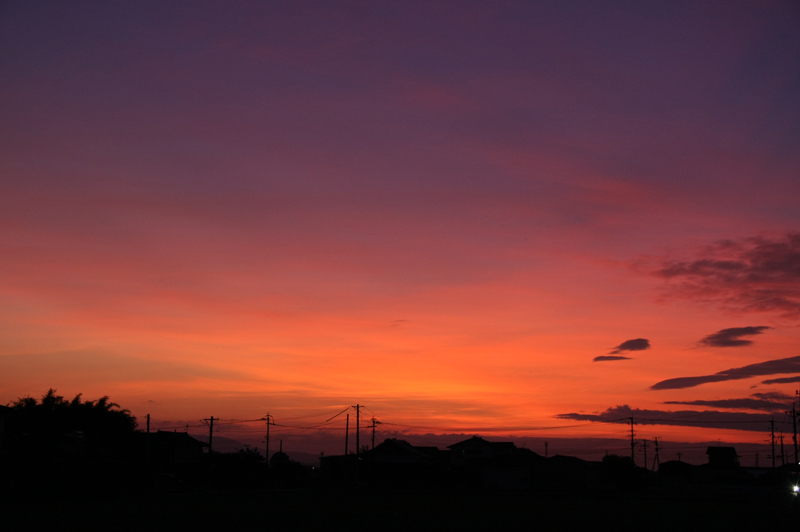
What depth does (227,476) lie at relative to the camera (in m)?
77.0

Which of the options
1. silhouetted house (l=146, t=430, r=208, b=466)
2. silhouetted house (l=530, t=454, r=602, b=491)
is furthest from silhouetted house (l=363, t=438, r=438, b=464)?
silhouetted house (l=146, t=430, r=208, b=466)

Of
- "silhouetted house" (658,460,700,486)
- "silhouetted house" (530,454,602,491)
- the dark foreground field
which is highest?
the dark foreground field

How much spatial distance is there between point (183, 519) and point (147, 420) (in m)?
63.4

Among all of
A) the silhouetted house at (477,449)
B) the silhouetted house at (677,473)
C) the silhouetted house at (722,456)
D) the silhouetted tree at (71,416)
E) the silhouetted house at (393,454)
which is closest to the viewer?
the silhouetted tree at (71,416)

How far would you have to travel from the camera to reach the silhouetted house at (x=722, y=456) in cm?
13823

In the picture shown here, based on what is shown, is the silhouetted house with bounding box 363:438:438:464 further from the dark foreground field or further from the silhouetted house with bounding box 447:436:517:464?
the dark foreground field

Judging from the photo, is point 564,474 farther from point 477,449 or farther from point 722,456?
point 722,456

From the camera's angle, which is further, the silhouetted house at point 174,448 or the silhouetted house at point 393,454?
the silhouetted house at point 393,454

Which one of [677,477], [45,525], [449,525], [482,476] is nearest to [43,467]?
[45,525]

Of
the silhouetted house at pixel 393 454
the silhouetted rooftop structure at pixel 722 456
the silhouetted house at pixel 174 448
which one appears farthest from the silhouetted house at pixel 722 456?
the silhouetted house at pixel 174 448

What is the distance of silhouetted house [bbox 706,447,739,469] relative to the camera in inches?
5442

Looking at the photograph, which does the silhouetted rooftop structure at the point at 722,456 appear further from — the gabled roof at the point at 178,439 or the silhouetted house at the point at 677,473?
the gabled roof at the point at 178,439

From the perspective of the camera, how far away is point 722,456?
140625 millimetres

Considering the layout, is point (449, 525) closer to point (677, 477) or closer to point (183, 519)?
point (183, 519)
